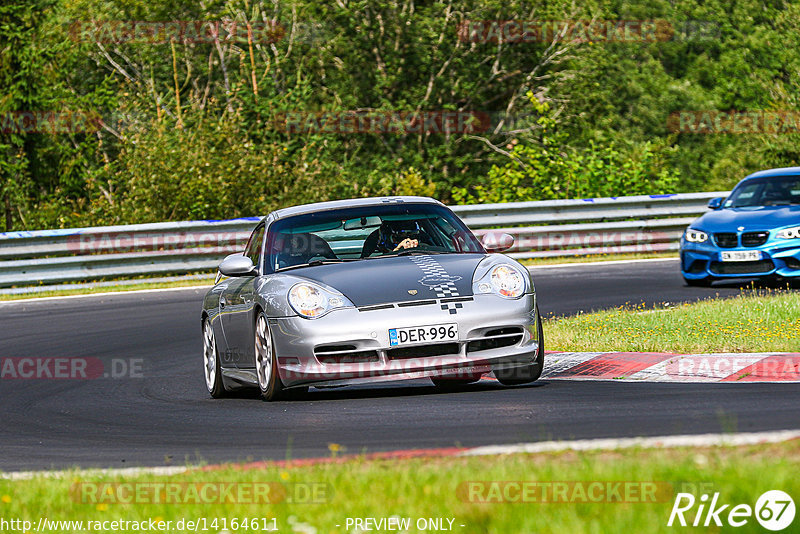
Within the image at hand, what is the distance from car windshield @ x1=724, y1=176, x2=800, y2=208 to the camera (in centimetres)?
1702

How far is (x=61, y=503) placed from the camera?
5.44 metres

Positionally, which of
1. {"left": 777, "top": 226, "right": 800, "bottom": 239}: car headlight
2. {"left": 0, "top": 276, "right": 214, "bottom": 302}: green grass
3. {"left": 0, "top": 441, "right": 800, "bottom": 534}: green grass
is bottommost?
{"left": 0, "top": 276, "right": 214, "bottom": 302}: green grass

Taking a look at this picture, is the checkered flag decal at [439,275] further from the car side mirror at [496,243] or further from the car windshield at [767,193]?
the car windshield at [767,193]

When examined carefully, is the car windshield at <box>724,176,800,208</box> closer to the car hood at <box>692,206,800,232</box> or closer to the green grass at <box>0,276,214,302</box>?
the car hood at <box>692,206,800,232</box>

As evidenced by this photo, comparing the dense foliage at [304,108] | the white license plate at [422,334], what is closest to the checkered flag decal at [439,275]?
the white license plate at [422,334]

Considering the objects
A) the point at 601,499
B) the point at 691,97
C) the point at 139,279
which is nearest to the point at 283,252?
the point at 601,499

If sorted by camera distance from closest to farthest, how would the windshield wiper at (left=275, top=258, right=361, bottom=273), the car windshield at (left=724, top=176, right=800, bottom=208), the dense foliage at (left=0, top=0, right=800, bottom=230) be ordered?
the windshield wiper at (left=275, top=258, right=361, bottom=273) → the car windshield at (left=724, top=176, right=800, bottom=208) → the dense foliage at (left=0, top=0, right=800, bottom=230)

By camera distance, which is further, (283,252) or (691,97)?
(691,97)

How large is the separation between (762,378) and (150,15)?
31983 millimetres

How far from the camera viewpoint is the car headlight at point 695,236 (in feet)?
54.6

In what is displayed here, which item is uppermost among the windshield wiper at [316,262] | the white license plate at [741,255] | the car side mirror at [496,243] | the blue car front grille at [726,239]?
the car side mirror at [496,243]

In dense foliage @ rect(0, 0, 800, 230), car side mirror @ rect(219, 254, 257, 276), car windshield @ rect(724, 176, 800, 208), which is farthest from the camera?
dense foliage @ rect(0, 0, 800, 230)

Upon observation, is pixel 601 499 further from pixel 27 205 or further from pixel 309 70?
pixel 309 70

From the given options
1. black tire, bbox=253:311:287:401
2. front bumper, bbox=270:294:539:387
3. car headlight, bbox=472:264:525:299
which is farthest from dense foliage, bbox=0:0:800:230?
front bumper, bbox=270:294:539:387
